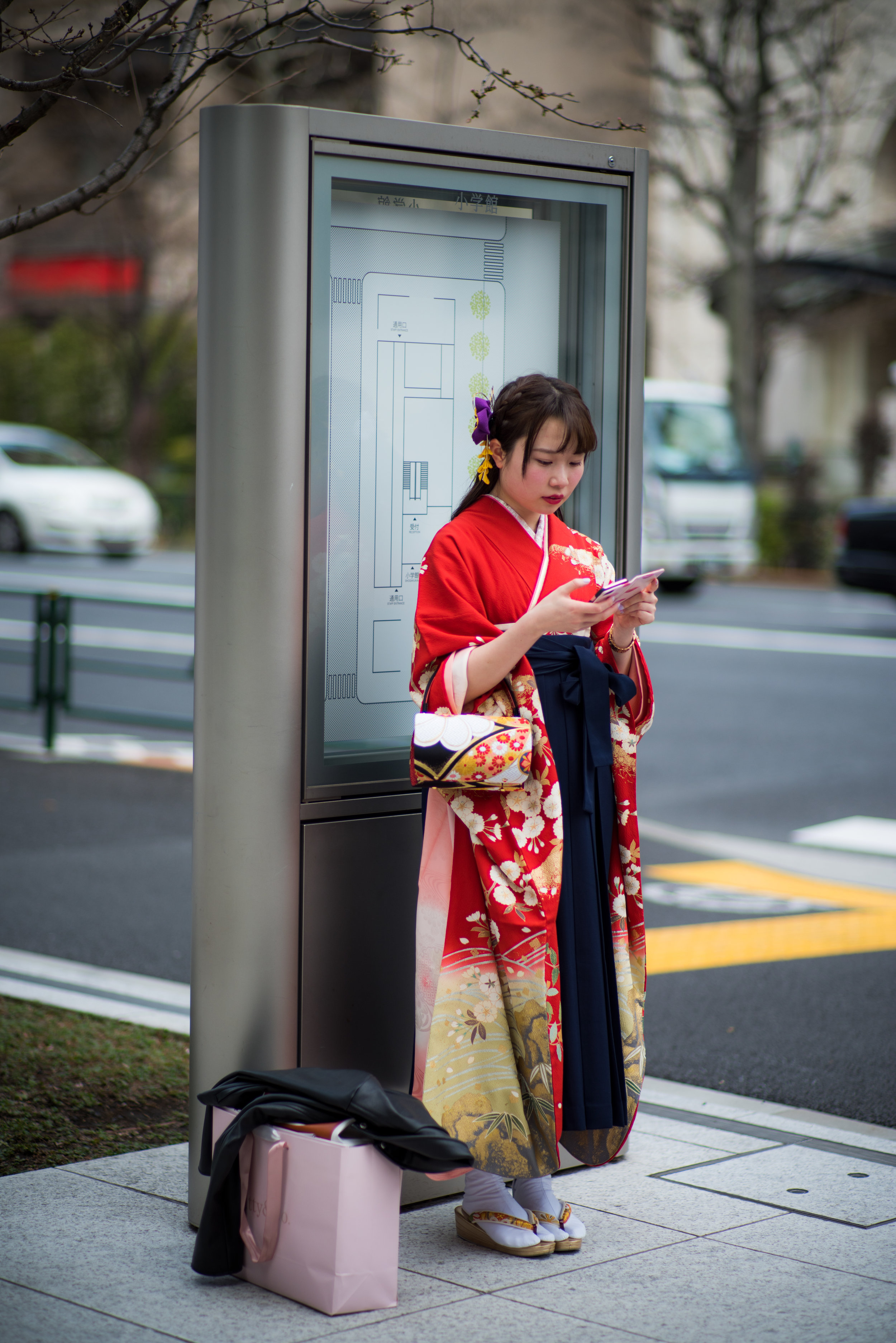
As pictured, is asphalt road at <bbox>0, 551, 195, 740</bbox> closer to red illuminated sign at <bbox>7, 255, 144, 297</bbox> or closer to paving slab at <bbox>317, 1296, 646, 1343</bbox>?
paving slab at <bbox>317, 1296, 646, 1343</bbox>

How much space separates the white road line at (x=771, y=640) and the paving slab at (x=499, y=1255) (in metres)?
11.9

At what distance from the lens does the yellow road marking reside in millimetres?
6363

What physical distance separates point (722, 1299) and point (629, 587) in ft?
4.73

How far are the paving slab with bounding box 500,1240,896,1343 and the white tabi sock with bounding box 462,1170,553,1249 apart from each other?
134 mm

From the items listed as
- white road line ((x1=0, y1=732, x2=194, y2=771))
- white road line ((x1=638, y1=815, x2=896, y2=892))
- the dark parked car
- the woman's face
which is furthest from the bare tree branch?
the dark parked car

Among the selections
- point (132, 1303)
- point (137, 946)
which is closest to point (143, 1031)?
point (137, 946)

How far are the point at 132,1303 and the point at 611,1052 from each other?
1120 millimetres

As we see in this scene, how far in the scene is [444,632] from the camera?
11.0ft

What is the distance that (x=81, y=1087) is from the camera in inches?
180

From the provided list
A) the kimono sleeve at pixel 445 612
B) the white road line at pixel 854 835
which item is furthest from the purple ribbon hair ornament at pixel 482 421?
the white road line at pixel 854 835

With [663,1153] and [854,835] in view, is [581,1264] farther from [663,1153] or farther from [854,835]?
[854,835]

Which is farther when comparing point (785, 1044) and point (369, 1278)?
point (785, 1044)

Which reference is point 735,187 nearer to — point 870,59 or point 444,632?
point 870,59

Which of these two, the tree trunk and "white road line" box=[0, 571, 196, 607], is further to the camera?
the tree trunk
